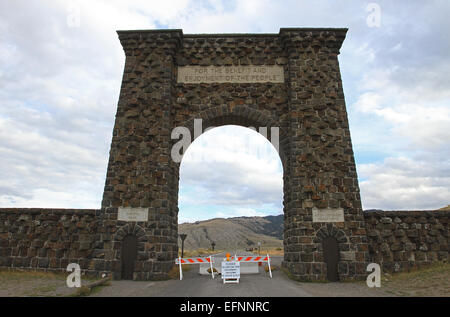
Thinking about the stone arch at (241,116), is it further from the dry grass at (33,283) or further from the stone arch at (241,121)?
the dry grass at (33,283)

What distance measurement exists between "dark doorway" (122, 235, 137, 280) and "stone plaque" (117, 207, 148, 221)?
2.20 ft

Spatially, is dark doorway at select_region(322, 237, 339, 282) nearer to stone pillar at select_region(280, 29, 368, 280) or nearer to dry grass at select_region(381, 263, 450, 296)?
stone pillar at select_region(280, 29, 368, 280)

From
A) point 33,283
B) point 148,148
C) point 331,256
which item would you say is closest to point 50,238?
point 33,283

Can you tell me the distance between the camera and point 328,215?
11594 millimetres

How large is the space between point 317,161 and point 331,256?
3.58 m

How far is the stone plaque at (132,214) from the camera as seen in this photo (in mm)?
11750

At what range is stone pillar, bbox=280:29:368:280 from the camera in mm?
11227

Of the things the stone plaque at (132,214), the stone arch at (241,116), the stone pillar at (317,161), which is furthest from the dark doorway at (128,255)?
the stone pillar at (317,161)

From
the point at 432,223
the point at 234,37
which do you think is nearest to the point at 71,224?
the point at 234,37

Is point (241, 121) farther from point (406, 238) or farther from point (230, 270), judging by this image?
point (406, 238)

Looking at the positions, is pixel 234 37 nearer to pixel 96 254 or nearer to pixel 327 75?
pixel 327 75

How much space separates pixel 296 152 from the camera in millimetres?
12281

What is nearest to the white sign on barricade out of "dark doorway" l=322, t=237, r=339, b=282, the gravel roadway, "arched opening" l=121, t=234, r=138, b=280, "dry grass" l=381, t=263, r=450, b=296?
the gravel roadway
